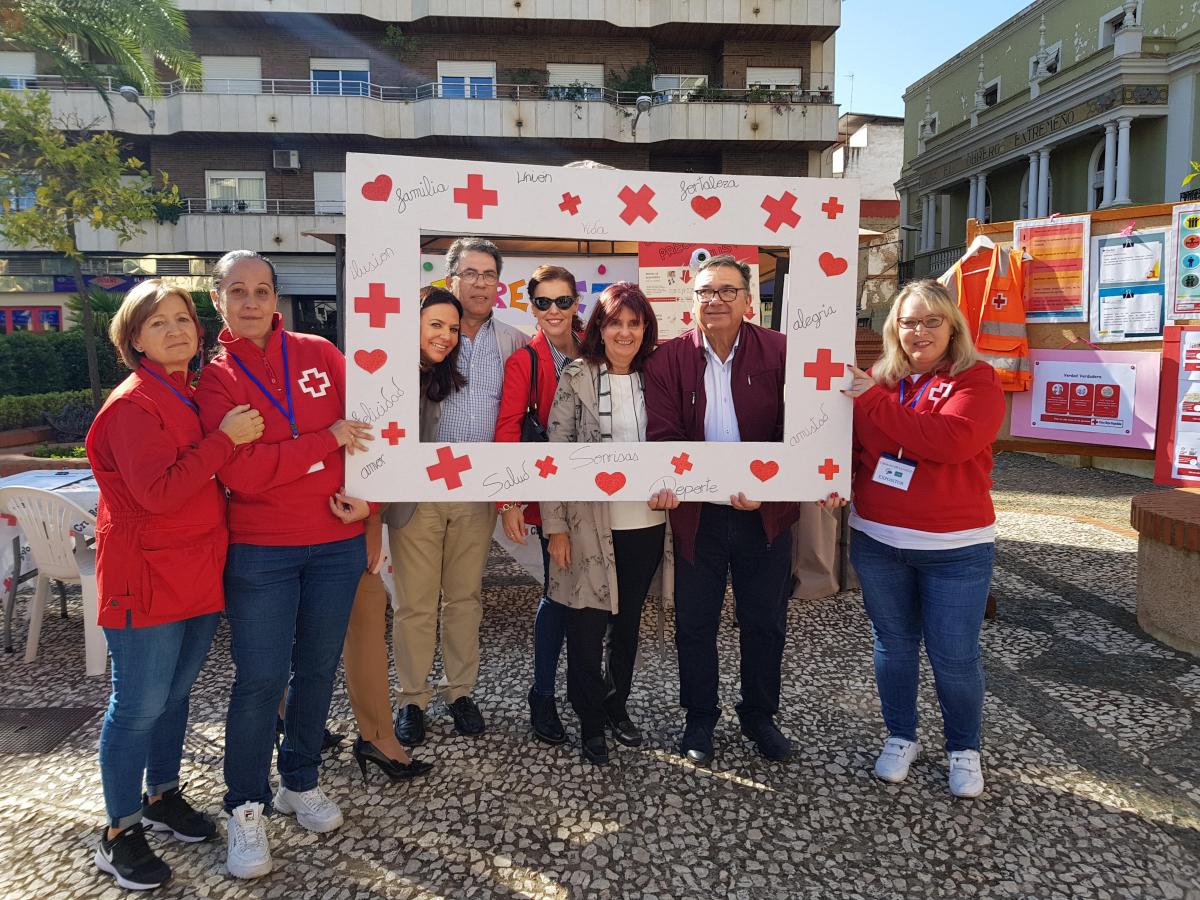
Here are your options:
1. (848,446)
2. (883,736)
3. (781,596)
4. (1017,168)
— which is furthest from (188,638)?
(1017,168)

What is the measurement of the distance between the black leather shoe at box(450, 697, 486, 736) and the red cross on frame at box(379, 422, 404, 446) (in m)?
1.25

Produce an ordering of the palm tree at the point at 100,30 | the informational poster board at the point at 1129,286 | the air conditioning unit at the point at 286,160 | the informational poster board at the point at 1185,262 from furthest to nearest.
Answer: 1. the air conditioning unit at the point at 286,160
2. the palm tree at the point at 100,30
3. the informational poster board at the point at 1129,286
4. the informational poster board at the point at 1185,262

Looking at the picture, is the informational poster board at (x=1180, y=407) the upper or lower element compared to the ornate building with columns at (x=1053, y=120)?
lower

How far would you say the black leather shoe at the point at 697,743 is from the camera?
108 inches

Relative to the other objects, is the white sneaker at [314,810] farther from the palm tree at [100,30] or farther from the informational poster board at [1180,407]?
the palm tree at [100,30]

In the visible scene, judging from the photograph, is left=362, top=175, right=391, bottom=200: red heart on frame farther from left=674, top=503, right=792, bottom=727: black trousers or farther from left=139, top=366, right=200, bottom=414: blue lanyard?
left=674, top=503, right=792, bottom=727: black trousers

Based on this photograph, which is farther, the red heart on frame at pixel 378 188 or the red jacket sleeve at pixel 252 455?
the red heart on frame at pixel 378 188

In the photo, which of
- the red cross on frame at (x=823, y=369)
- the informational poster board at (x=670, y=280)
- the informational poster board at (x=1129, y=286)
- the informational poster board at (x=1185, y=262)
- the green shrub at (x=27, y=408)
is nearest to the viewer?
the red cross on frame at (x=823, y=369)

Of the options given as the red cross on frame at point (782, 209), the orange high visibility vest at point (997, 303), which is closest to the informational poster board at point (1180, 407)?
the orange high visibility vest at point (997, 303)

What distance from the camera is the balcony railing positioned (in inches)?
676

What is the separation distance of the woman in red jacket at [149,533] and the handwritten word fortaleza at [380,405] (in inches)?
12.2

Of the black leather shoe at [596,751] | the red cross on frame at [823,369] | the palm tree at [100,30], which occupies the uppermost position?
the palm tree at [100,30]

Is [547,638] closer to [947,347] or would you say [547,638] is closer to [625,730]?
[625,730]

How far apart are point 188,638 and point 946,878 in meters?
2.28
